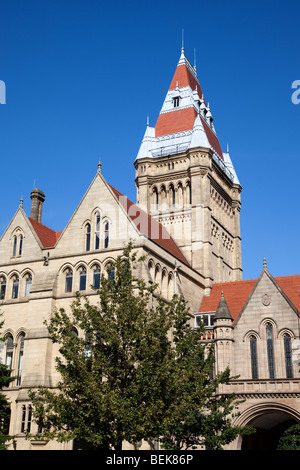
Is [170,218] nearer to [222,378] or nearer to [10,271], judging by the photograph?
[10,271]

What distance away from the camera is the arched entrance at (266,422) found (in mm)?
35000

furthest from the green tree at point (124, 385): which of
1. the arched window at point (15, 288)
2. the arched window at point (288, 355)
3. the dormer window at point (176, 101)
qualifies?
the dormer window at point (176, 101)

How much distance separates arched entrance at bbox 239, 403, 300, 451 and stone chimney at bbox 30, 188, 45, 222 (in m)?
23.4

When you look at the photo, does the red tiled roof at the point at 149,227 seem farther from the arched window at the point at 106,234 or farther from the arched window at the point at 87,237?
the arched window at the point at 87,237

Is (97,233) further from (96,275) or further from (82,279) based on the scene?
(82,279)

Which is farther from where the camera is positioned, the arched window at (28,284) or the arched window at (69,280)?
the arched window at (28,284)

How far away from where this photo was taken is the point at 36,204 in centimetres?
4862

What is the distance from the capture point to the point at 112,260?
38.1m

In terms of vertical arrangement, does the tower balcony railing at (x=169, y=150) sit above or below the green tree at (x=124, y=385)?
above

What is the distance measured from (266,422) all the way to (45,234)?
821 inches

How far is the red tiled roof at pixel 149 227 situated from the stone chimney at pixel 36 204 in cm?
783

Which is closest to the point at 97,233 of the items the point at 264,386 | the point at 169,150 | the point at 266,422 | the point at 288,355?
the point at 264,386

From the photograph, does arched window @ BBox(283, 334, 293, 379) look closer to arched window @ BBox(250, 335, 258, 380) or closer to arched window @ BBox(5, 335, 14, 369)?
arched window @ BBox(250, 335, 258, 380)
